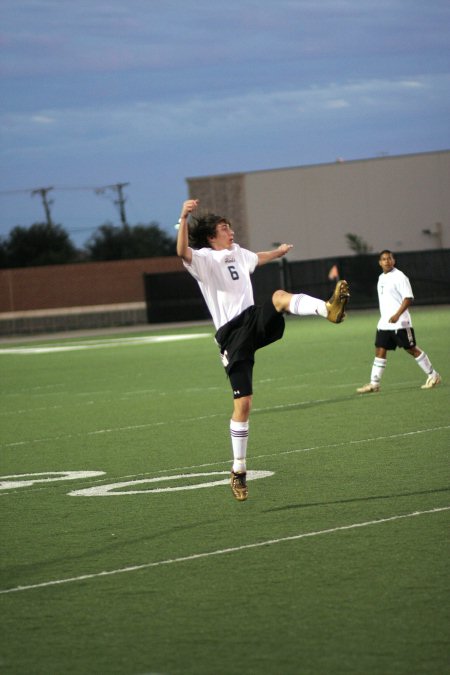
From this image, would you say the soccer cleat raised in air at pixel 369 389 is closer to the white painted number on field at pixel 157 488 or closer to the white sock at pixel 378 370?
the white sock at pixel 378 370

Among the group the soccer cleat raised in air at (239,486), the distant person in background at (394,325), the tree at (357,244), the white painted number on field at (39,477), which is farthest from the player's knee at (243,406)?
the tree at (357,244)

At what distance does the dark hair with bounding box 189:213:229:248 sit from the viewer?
31.1 feet

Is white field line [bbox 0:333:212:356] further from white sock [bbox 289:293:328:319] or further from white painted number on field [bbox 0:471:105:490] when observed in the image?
white sock [bbox 289:293:328:319]

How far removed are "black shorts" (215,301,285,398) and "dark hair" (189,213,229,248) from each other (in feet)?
2.29

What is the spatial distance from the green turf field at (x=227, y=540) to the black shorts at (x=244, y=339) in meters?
0.90

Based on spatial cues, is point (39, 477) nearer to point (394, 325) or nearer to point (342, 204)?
point (394, 325)

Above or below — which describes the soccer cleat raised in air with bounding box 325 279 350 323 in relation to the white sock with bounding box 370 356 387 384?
above

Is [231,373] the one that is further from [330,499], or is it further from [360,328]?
[360,328]

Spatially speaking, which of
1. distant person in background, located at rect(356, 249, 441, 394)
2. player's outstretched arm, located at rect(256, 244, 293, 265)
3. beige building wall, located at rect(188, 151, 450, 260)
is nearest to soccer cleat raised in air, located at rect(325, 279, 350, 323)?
player's outstretched arm, located at rect(256, 244, 293, 265)

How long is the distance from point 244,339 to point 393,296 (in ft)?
26.0

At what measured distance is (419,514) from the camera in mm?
8094

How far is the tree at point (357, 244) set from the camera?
6075 cm

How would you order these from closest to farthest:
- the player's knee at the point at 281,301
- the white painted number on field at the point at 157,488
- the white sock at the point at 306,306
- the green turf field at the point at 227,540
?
the green turf field at the point at 227,540
the white sock at the point at 306,306
the player's knee at the point at 281,301
the white painted number on field at the point at 157,488

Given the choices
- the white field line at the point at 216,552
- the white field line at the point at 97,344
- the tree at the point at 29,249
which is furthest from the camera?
the tree at the point at 29,249
